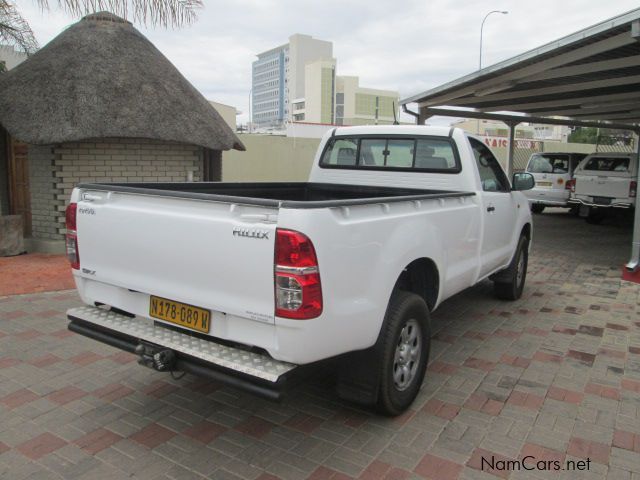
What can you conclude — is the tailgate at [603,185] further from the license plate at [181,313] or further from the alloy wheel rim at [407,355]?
the license plate at [181,313]

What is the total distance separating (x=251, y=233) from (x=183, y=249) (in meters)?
0.52

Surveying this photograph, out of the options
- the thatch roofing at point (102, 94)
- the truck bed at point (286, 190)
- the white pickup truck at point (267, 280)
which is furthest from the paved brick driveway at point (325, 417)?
the thatch roofing at point (102, 94)

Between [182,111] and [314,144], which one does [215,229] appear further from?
[314,144]

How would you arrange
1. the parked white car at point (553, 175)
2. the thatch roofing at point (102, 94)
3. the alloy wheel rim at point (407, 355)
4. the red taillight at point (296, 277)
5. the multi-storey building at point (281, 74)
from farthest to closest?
the multi-storey building at point (281, 74), the parked white car at point (553, 175), the thatch roofing at point (102, 94), the alloy wheel rim at point (407, 355), the red taillight at point (296, 277)

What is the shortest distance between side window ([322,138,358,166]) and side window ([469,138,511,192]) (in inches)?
46.5

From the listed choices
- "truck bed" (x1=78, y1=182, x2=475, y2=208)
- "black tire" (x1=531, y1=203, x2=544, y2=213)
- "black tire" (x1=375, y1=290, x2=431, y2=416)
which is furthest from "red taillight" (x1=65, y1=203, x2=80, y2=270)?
"black tire" (x1=531, y1=203, x2=544, y2=213)

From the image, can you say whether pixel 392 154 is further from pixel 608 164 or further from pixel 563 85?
pixel 608 164

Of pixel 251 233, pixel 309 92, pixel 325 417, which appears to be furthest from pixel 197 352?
pixel 309 92

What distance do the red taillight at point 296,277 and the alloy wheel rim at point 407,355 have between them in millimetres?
1006

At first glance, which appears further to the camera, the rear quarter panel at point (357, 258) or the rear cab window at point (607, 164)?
the rear cab window at point (607, 164)

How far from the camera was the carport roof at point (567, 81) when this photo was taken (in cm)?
777

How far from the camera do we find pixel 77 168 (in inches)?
347

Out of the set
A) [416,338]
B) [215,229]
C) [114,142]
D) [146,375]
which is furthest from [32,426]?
[114,142]

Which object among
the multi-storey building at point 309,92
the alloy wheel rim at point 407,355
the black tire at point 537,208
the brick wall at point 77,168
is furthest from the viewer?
the multi-storey building at point 309,92
